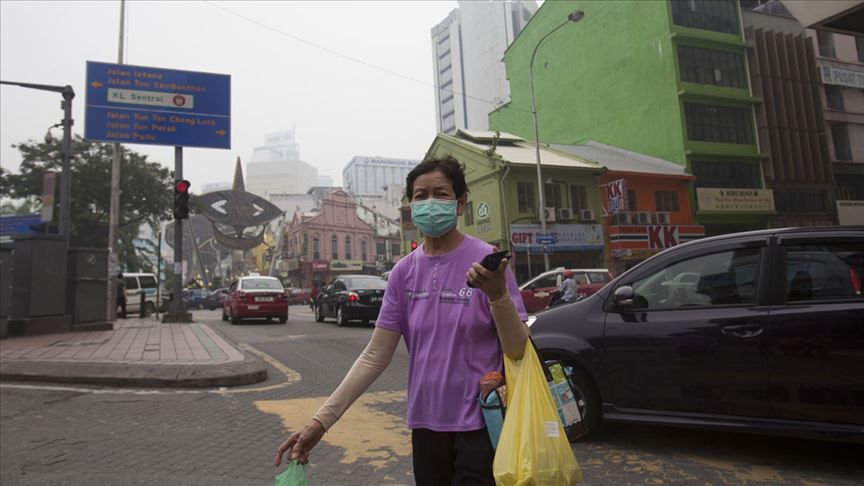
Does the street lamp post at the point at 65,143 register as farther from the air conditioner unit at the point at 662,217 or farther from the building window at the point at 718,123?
the building window at the point at 718,123

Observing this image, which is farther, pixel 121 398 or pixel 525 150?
pixel 525 150

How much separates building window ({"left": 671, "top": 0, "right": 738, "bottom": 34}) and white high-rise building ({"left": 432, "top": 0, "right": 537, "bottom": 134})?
123ft

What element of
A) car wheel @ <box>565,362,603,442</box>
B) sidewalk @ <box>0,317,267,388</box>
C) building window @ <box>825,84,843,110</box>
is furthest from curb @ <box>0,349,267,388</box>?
building window @ <box>825,84,843,110</box>

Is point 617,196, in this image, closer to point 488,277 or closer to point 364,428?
point 364,428

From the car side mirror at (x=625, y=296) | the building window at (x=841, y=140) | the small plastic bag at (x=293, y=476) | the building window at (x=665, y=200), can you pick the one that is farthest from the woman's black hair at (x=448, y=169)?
the building window at (x=841, y=140)

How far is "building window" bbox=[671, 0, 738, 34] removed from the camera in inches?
1192

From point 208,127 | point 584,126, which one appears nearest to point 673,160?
point 584,126

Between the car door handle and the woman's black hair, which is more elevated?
Result: the woman's black hair

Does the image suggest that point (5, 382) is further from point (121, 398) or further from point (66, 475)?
point (66, 475)

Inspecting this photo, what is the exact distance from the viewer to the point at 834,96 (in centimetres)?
3375

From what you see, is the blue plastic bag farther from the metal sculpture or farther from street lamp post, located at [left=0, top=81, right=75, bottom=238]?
the metal sculpture

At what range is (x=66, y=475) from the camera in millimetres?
3775

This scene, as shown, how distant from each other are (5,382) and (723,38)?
35858mm

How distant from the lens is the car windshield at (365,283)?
48.7 ft
